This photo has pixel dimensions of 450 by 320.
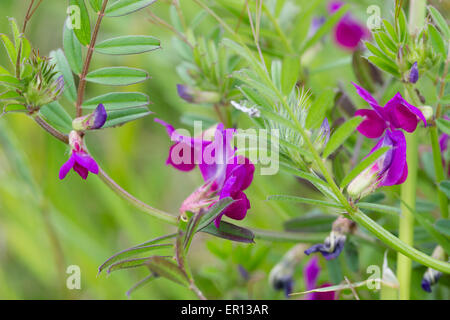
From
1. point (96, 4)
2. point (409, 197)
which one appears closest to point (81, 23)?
point (96, 4)

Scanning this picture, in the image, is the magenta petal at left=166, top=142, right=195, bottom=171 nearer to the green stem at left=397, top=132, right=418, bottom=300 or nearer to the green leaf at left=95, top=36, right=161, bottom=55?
the green leaf at left=95, top=36, right=161, bottom=55

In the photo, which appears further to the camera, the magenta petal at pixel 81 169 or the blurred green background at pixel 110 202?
the blurred green background at pixel 110 202

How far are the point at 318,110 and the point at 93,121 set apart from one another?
191 mm

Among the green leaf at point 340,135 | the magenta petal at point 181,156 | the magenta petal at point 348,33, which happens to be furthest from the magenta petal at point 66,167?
the magenta petal at point 348,33

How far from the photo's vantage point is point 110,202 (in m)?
1.10

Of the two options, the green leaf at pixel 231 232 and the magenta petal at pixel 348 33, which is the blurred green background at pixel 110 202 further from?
the green leaf at pixel 231 232

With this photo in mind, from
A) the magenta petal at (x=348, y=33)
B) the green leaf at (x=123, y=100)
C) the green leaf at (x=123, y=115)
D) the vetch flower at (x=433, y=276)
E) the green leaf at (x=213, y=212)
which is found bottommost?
the vetch flower at (x=433, y=276)

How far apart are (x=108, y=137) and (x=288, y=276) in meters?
0.85

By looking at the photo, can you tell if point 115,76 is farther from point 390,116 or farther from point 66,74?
point 390,116

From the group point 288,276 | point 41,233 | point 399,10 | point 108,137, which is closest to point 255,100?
point 399,10

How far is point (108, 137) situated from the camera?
1454mm

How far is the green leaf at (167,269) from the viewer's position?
0.48 m

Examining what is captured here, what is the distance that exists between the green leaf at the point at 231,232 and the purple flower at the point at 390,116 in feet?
0.46
